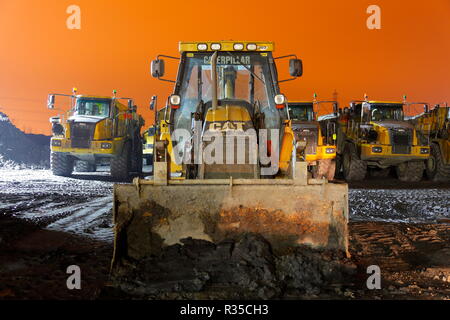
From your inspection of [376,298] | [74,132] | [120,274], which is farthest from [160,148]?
[74,132]

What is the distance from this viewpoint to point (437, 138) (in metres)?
14.9

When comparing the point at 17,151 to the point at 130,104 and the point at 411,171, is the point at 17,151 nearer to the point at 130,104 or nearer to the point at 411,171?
the point at 130,104

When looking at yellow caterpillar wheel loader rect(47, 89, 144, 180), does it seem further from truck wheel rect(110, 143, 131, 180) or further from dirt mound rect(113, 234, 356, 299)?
dirt mound rect(113, 234, 356, 299)

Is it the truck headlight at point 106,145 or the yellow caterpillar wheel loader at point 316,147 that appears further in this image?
the truck headlight at point 106,145

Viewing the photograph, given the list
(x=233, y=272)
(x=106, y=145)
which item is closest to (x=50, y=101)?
(x=106, y=145)

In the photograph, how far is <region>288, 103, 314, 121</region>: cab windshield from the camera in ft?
44.2

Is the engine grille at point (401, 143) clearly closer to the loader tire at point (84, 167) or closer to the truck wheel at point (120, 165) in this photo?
the truck wheel at point (120, 165)

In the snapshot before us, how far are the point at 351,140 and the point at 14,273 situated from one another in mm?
12007

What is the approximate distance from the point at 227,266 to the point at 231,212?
0.57m

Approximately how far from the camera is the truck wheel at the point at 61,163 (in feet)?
48.4

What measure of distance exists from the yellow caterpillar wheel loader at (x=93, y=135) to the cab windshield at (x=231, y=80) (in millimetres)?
8582

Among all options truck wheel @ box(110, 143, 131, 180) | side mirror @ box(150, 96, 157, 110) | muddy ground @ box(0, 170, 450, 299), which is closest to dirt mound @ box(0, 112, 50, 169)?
truck wheel @ box(110, 143, 131, 180)

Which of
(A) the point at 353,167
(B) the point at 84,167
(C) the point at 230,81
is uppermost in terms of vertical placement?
(C) the point at 230,81

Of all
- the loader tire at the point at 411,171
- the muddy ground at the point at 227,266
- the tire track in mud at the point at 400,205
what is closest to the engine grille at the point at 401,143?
the loader tire at the point at 411,171
